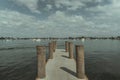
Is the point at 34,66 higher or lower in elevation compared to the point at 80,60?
lower

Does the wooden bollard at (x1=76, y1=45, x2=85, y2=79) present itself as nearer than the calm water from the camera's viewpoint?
Yes

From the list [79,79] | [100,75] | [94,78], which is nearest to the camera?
Answer: [79,79]

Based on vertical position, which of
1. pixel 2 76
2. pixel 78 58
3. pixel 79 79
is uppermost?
pixel 78 58

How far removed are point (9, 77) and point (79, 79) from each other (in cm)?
1284

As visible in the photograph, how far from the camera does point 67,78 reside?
37.5 feet

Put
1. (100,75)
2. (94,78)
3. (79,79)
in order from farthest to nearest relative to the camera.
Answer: (100,75)
(94,78)
(79,79)

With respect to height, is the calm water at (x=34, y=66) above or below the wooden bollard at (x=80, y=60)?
below

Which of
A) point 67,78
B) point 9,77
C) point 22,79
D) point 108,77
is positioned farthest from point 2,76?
point 108,77

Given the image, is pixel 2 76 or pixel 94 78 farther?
pixel 2 76

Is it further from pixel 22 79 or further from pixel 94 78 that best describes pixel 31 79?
pixel 94 78

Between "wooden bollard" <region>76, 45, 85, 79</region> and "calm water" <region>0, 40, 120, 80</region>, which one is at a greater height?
"wooden bollard" <region>76, 45, 85, 79</region>

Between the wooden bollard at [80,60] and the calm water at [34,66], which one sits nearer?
the wooden bollard at [80,60]

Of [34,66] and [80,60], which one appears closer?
[80,60]

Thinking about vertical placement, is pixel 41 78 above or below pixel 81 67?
below
